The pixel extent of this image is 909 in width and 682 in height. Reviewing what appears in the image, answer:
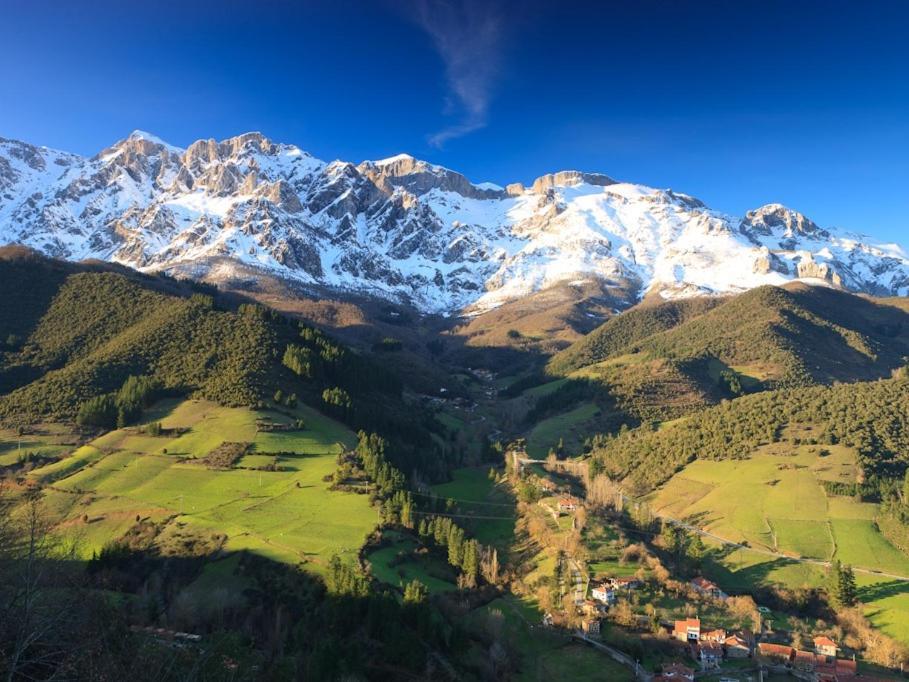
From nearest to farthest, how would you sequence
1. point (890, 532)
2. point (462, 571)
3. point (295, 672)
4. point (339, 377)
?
point (295, 672) < point (462, 571) < point (890, 532) < point (339, 377)

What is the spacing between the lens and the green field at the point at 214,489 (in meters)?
60.8

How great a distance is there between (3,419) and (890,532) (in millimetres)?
117926

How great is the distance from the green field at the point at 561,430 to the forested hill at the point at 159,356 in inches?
1025

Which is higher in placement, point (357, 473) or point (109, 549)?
point (357, 473)

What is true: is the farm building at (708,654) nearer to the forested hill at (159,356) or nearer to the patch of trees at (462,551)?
the patch of trees at (462,551)

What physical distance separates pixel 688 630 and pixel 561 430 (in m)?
90.0

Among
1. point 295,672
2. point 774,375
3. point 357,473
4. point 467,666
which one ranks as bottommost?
point 467,666

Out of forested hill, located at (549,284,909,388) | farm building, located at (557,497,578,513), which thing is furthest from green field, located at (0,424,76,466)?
forested hill, located at (549,284,909,388)

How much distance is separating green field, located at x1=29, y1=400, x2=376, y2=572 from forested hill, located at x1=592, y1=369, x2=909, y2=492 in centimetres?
5493

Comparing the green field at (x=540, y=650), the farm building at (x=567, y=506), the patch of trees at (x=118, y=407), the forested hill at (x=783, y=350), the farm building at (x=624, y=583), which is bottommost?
the green field at (x=540, y=650)

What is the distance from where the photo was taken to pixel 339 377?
382ft

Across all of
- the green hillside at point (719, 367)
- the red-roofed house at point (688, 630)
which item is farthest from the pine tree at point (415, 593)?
the green hillside at point (719, 367)

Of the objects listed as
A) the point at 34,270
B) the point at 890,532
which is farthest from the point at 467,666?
the point at 34,270

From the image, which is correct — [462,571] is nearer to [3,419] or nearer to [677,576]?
[677,576]
